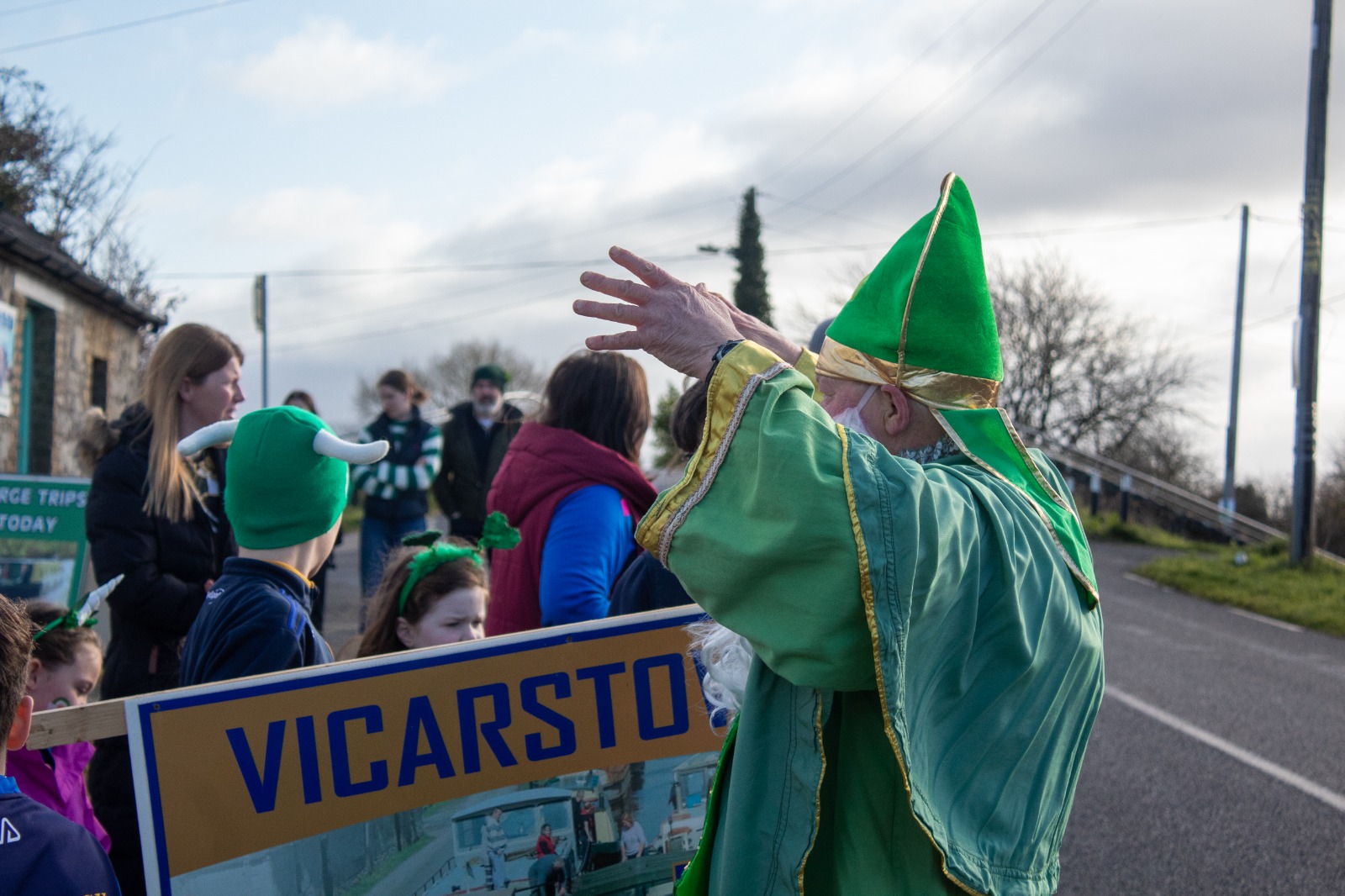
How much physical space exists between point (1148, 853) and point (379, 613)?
3286 mm

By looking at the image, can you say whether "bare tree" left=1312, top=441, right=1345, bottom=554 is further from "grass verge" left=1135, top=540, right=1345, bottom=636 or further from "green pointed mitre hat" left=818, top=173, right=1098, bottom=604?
"green pointed mitre hat" left=818, top=173, right=1098, bottom=604

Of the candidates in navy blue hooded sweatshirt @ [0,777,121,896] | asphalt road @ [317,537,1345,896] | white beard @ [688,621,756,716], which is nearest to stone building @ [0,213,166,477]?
asphalt road @ [317,537,1345,896]

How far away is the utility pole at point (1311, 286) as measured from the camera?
525 inches

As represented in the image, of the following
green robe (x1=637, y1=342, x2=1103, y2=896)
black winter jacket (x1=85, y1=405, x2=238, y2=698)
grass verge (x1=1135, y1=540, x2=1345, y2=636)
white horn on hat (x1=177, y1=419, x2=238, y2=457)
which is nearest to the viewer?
green robe (x1=637, y1=342, x2=1103, y2=896)

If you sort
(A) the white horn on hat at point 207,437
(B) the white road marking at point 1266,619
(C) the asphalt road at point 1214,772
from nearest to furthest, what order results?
(A) the white horn on hat at point 207,437, (C) the asphalt road at point 1214,772, (B) the white road marking at point 1266,619

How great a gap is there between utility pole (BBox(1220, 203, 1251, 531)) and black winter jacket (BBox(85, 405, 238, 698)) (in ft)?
80.2

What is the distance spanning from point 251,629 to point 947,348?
1626mm

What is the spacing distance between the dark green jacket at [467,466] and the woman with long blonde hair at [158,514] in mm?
3453

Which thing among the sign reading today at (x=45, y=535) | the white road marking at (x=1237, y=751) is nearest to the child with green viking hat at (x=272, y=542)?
the sign reading today at (x=45, y=535)

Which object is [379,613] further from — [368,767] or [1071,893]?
[1071,893]

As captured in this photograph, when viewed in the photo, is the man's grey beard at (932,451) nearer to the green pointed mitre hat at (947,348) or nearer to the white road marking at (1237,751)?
the green pointed mitre hat at (947,348)

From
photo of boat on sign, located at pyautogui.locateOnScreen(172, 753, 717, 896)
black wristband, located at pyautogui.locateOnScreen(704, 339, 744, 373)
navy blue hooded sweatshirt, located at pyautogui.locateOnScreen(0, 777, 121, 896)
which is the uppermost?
black wristband, located at pyautogui.locateOnScreen(704, 339, 744, 373)

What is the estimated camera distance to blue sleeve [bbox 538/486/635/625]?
3.03 m

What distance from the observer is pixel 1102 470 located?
26609 millimetres
